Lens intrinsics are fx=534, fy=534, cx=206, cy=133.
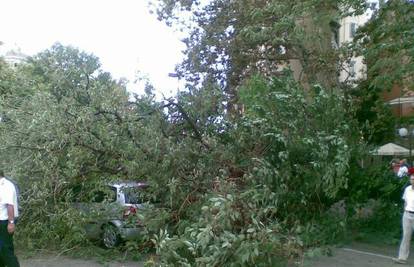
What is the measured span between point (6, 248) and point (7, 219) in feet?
1.41

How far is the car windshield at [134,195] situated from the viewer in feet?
28.3

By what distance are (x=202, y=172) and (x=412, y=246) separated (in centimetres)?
590

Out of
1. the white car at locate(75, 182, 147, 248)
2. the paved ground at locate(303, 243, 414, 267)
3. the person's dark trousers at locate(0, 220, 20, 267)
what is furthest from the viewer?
the paved ground at locate(303, 243, 414, 267)

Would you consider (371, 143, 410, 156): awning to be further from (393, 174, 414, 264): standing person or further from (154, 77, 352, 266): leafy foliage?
(154, 77, 352, 266): leafy foliage

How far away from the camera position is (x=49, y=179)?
28.7 feet

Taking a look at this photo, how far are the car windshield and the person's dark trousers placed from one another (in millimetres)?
1893

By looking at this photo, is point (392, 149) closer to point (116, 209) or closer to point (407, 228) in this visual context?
point (407, 228)

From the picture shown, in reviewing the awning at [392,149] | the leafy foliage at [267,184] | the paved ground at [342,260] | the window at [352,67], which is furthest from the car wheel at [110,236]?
the awning at [392,149]

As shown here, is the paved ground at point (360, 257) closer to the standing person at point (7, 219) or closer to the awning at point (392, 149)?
the standing person at point (7, 219)

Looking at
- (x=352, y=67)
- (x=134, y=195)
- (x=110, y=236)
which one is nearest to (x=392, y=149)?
(x=352, y=67)

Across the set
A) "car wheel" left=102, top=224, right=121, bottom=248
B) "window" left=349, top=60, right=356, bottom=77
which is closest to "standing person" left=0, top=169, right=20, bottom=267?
"car wheel" left=102, top=224, right=121, bottom=248

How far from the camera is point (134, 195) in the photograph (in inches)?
345

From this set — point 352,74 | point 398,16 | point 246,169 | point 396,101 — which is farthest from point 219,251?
point 396,101

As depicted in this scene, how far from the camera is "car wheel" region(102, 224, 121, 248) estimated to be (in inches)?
390
